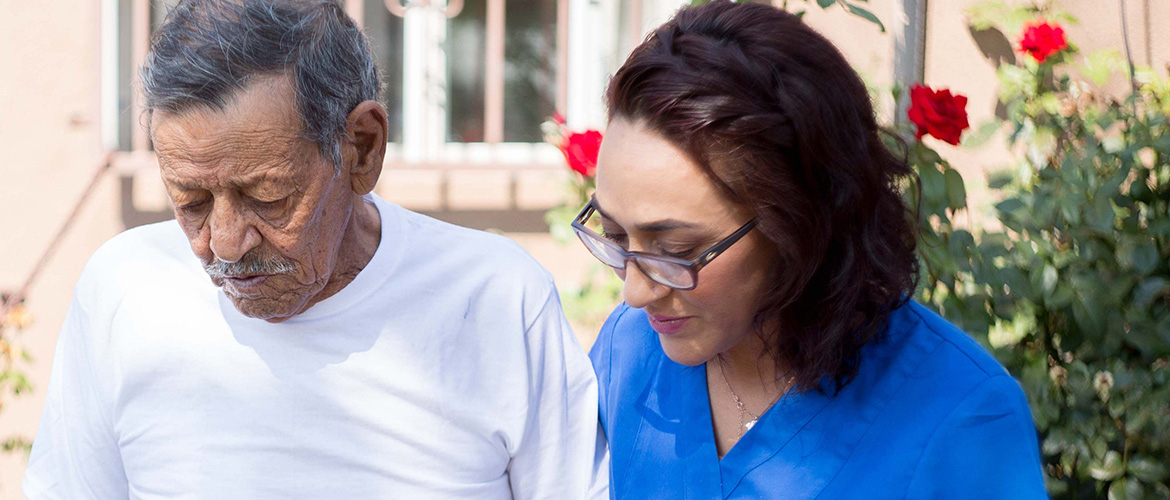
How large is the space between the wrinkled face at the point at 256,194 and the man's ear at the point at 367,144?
3cm

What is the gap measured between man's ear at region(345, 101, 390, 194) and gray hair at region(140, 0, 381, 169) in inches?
1.1

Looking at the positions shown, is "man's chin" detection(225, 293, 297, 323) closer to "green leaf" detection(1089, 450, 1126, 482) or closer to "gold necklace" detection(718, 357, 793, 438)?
"gold necklace" detection(718, 357, 793, 438)

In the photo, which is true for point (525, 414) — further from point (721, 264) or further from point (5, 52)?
point (5, 52)

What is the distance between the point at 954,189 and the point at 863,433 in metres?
1.04

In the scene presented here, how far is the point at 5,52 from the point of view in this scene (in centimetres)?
395

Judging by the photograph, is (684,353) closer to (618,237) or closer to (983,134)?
(618,237)

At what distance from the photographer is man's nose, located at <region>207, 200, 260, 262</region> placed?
1.45m

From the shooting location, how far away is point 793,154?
1394 millimetres

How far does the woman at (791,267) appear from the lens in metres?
1.37

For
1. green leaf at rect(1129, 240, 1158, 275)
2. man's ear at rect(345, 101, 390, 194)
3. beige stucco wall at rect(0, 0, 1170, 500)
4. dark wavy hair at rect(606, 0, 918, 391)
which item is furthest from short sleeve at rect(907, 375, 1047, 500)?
beige stucco wall at rect(0, 0, 1170, 500)

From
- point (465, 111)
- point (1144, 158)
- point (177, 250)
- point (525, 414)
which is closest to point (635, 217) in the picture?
point (525, 414)

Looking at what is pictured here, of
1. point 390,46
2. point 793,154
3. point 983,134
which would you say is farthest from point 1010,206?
point 390,46

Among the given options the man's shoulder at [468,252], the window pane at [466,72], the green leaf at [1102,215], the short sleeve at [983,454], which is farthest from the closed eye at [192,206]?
the window pane at [466,72]

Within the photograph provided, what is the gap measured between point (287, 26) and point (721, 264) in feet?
2.34
